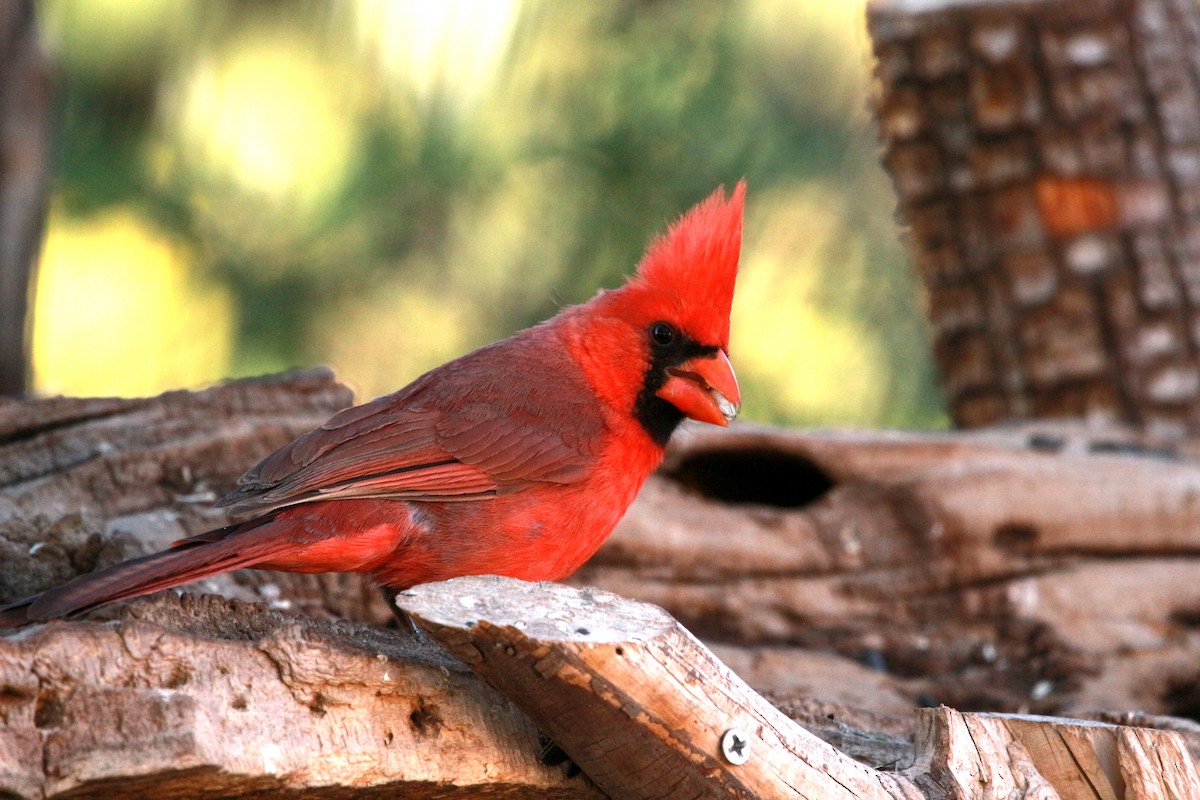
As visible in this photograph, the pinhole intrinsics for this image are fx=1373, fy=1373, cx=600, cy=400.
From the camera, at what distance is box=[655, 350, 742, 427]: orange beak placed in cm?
255

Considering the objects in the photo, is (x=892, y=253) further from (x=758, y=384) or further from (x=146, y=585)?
(x=146, y=585)

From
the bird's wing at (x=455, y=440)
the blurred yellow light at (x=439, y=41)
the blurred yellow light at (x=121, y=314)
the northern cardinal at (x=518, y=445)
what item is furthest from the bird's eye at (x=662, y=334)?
the blurred yellow light at (x=121, y=314)

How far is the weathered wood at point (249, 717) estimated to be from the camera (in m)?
1.70

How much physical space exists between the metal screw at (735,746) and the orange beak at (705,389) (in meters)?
0.86

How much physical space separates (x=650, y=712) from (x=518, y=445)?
83 cm

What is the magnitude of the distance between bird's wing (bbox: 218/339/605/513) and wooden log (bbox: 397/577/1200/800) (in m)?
0.58

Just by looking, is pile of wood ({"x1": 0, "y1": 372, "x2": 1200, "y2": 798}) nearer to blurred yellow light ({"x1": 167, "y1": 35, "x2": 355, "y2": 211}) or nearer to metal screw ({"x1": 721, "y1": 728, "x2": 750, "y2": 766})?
metal screw ({"x1": 721, "y1": 728, "x2": 750, "y2": 766})

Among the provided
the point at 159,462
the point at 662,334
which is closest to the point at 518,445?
the point at 662,334

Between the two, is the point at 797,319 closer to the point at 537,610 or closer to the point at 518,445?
the point at 518,445

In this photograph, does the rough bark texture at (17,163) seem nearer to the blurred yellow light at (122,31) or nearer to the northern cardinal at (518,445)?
the blurred yellow light at (122,31)

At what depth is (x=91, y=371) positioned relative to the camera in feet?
18.0

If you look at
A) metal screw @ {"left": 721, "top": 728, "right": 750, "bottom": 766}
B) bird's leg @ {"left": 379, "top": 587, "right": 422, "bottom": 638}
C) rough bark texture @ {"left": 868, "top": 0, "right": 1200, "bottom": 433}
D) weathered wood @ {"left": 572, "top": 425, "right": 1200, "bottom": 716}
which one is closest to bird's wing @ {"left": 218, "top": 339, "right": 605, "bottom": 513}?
bird's leg @ {"left": 379, "top": 587, "right": 422, "bottom": 638}

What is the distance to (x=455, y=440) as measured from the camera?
8.12 ft

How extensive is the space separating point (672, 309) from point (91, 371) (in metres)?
3.61
